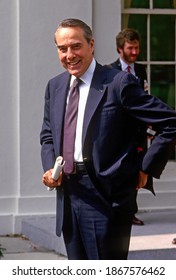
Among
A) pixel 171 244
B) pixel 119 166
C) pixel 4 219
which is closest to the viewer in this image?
pixel 119 166

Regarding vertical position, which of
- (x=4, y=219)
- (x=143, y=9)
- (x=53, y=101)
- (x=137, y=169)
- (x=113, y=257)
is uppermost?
(x=143, y=9)

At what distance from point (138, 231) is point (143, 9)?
2878mm

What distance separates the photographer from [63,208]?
4.43 m

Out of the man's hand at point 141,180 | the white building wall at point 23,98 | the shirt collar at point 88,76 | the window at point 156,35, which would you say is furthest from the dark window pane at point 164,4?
the man's hand at point 141,180

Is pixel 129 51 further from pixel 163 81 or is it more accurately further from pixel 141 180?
pixel 141 180

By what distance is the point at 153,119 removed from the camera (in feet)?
14.3

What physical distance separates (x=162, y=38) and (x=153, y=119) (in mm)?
5570

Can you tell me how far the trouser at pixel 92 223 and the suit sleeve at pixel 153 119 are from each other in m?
0.29

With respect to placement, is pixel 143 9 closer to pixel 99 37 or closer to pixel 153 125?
pixel 99 37

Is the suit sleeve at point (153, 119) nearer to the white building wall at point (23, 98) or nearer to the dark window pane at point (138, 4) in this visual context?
the white building wall at point (23, 98)

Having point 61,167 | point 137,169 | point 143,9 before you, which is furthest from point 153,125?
point 143,9

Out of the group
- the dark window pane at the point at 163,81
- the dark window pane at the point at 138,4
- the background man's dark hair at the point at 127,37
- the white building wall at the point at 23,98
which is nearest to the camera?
the background man's dark hair at the point at 127,37

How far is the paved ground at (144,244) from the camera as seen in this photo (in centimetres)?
709

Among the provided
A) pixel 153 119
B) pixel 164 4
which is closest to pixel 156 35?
pixel 164 4
